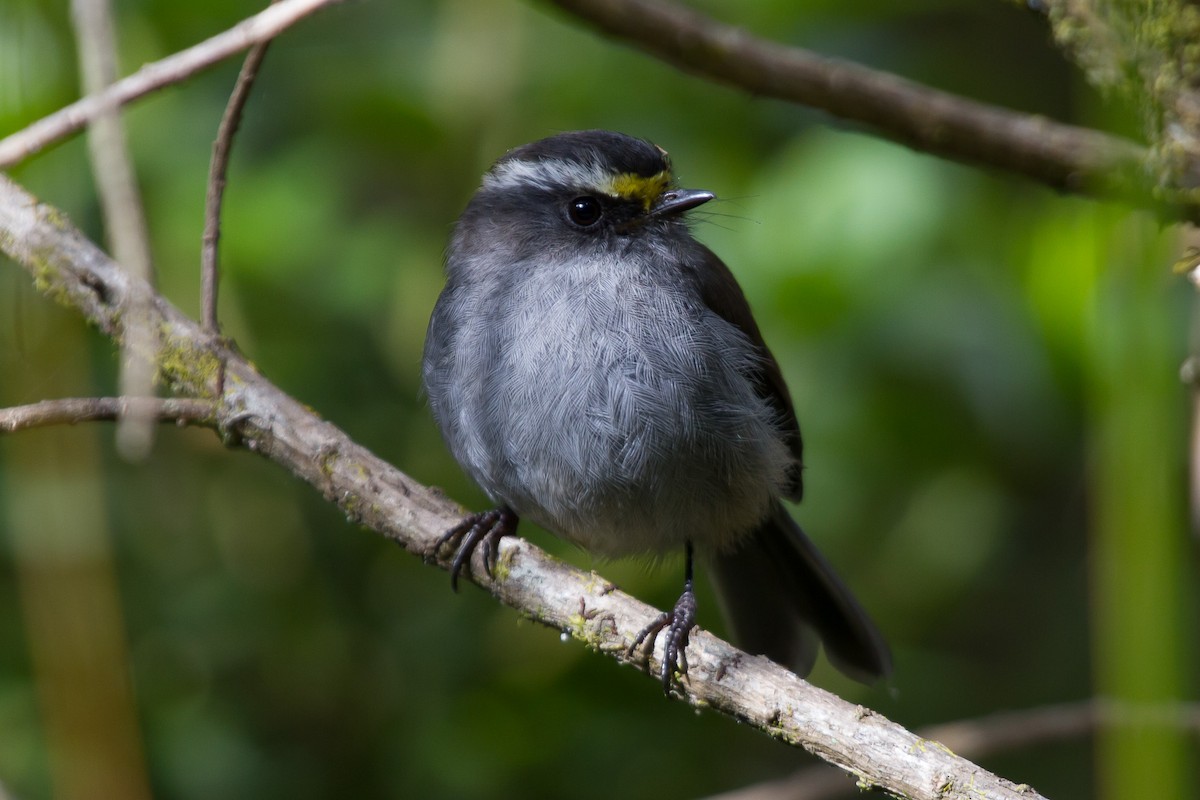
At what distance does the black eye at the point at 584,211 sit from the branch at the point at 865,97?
51 cm

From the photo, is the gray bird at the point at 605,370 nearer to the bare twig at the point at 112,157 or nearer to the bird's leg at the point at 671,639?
the bird's leg at the point at 671,639

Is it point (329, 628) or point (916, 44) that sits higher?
point (916, 44)

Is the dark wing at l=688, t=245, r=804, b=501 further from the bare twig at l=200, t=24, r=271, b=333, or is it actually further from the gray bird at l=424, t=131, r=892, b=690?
the bare twig at l=200, t=24, r=271, b=333

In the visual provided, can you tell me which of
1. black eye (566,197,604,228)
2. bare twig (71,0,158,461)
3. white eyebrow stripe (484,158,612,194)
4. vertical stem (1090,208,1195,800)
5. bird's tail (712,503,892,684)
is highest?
white eyebrow stripe (484,158,612,194)

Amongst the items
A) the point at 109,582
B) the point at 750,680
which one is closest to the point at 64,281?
the point at 109,582

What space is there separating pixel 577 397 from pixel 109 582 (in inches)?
57.1

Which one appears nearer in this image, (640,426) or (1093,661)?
(640,426)

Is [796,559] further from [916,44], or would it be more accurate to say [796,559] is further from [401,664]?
[916,44]

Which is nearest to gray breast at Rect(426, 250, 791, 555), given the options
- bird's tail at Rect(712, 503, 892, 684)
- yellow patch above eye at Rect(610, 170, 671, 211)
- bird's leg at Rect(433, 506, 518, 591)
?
bird's leg at Rect(433, 506, 518, 591)

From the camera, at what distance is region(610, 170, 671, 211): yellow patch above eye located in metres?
3.75

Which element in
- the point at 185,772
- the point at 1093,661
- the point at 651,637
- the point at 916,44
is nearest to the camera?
the point at 651,637

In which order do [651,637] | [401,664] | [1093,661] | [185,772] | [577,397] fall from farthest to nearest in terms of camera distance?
[1093,661]
[401,664]
[185,772]
[577,397]
[651,637]

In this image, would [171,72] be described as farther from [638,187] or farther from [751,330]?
[751,330]

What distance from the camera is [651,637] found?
2990mm
